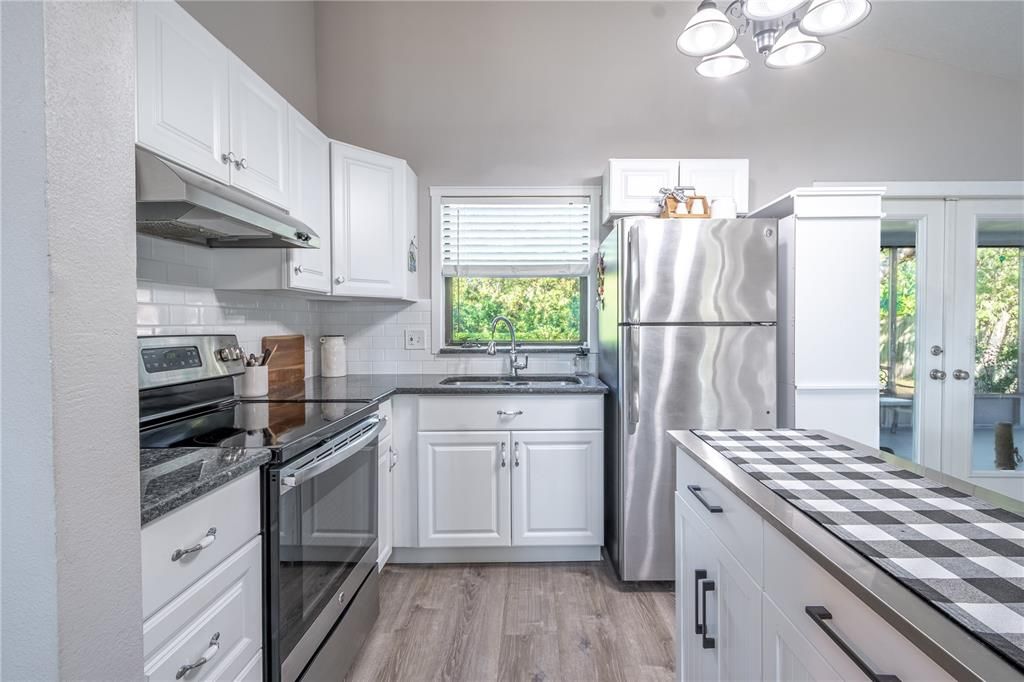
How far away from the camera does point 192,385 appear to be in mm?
1754

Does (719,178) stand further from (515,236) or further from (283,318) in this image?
(283,318)

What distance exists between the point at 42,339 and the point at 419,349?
2474 mm

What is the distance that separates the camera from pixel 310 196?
2203mm

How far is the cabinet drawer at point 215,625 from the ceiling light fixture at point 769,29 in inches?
77.0

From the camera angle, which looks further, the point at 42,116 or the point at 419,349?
the point at 419,349

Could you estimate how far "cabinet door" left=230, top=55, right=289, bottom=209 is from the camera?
1.67 metres

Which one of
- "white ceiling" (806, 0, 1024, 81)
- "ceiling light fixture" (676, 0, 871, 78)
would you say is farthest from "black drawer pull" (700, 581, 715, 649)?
"white ceiling" (806, 0, 1024, 81)

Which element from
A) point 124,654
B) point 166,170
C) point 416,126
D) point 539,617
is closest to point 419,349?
point 416,126

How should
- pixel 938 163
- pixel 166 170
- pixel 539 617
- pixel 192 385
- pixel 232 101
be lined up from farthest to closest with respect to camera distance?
1. pixel 938 163
2. pixel 539 617
3. pixel 192 385
4. pixel 232 101
5. pixel 166 170

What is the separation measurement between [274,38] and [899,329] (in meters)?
3.80

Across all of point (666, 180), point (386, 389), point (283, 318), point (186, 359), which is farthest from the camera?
point (666, 180)

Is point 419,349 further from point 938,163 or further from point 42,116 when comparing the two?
point 938,163

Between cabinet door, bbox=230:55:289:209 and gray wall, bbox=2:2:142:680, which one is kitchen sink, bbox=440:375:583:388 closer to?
cabinet door, bbox=230:55:289:209

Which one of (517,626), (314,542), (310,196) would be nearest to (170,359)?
(314,542)
